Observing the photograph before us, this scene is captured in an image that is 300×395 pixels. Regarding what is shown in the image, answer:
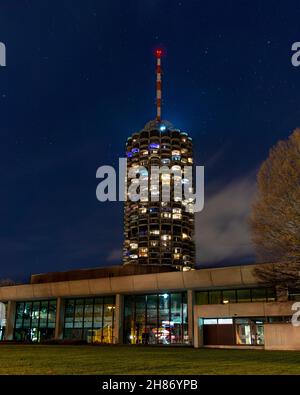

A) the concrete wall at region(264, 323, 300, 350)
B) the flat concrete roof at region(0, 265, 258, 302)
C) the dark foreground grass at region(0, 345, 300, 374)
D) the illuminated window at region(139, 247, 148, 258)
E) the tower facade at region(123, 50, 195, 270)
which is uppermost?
the tower facade at region(123, 50, 195, 270)

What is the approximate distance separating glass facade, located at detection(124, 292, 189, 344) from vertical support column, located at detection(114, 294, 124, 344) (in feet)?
2.02

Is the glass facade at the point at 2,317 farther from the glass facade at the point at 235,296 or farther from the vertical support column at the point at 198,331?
the vertical support column at the point at 198,331

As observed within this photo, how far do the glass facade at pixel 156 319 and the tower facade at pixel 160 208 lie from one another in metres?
120

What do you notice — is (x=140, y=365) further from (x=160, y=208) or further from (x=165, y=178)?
(x=165, y=178)

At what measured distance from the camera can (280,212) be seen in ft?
71.3

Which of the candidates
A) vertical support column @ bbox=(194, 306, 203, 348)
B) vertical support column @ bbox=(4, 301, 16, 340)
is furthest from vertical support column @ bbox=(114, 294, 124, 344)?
vertical support column @ bbox=(4, 301, 16, 340)

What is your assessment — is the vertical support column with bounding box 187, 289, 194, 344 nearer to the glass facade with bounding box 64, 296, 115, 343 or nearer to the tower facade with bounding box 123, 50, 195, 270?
the glass facade with bounding box 64, 296, 115, 343

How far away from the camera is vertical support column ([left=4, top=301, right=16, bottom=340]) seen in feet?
174

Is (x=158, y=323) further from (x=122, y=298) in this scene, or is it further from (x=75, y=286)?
(x=75, y=286)

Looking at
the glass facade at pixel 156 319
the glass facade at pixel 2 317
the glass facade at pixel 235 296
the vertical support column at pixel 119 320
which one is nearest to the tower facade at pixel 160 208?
the glass facade at pixel 2 317

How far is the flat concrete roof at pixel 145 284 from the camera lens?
1513 inches

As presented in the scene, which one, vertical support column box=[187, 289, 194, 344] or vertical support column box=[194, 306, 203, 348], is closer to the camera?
vertical support column box=[194, 306, 203, 348]

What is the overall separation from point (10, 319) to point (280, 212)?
41.7 meters

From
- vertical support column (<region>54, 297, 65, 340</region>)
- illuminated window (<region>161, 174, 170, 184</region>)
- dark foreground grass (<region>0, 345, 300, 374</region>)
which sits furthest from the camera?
illuminated window (<region>161, 174, 170, 184</region>)
